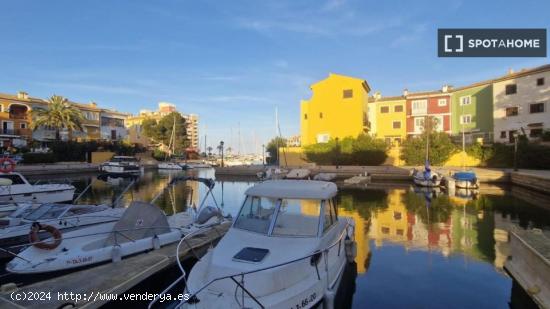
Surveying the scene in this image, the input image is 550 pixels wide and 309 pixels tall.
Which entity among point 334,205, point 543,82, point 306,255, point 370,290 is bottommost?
point 370,290

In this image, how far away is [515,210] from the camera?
21.0 metres

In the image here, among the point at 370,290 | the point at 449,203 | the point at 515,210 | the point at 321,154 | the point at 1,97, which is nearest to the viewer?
the point at 370,290

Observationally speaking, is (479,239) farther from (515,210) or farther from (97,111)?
(97,111)

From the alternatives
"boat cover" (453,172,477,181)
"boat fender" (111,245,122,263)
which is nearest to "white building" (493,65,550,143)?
"boat cover" (453,172,477,181)

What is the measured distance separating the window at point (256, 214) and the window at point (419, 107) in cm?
5737

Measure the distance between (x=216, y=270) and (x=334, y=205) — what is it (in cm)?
373

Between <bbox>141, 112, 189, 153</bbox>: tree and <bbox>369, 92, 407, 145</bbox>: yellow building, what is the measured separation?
49408 mm

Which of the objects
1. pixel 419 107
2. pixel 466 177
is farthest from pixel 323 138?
pixel 466 177

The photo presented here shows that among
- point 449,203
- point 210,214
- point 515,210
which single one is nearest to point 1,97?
point 210,214

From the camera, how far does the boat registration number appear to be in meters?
5.65

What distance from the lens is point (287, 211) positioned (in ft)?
24.9

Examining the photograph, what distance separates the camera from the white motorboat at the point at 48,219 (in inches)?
447

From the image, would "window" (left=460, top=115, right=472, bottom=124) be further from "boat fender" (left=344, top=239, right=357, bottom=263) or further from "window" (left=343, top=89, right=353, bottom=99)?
"boat fender" (left=344, top=239, right=357, bottom=263)

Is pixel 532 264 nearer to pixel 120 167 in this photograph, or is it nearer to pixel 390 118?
pixel 120 167
